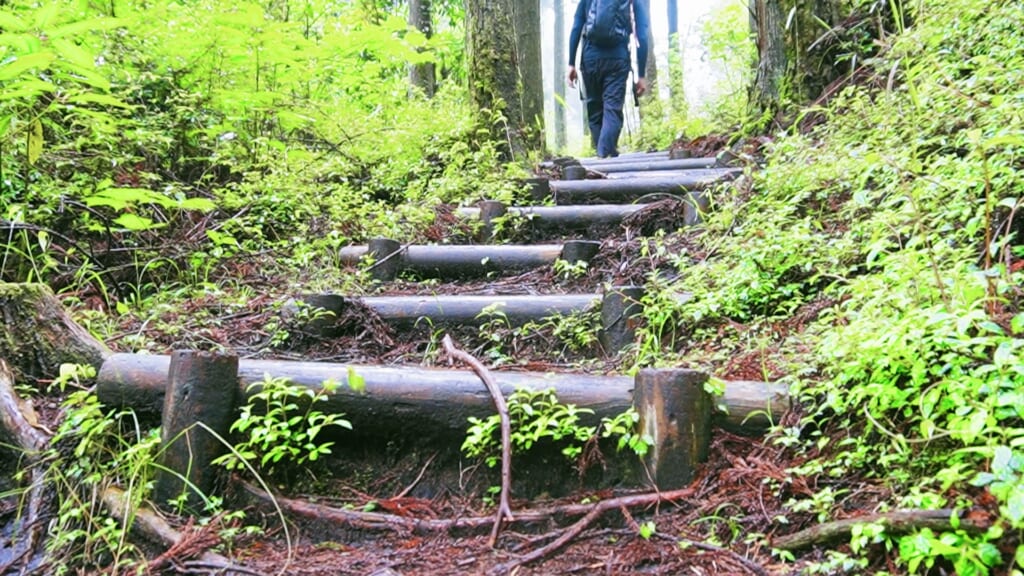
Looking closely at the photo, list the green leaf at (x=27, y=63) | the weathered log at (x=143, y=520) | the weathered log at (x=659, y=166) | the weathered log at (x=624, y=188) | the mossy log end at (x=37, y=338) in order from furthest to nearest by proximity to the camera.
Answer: the weathered log at (x=659, y=166) → the weathered log at (x=624, y=188) → the mossy log end at (x=37, y=338) → the green leaf at (x=27, y=63) → the weathered log at (x=143, y=520)

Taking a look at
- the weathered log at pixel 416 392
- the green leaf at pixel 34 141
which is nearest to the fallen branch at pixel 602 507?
the weathered log at pixel 416 392

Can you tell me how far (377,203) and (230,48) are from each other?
1.70m

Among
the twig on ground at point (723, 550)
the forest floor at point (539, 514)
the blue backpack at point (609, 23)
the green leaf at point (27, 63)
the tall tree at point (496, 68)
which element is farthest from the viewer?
the blue backpack at point (609, 23)

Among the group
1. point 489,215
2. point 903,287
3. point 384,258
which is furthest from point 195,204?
point 903,287

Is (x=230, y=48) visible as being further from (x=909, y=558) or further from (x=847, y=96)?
(x=909, y=558)

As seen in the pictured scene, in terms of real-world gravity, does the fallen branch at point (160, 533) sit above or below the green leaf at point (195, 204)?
below

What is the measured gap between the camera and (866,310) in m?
2.00

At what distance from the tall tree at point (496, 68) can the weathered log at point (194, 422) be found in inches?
170

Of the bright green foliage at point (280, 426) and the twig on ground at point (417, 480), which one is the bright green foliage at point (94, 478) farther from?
the twig on ground at point (417, 480)

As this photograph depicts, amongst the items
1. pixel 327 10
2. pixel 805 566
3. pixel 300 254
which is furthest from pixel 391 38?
pixel 805 566

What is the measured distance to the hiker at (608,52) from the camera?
23.5ft

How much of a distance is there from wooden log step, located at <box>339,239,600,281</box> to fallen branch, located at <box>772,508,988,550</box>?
97.0 inches

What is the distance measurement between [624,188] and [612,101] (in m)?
2.92

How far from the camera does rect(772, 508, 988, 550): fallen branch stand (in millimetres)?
1365
